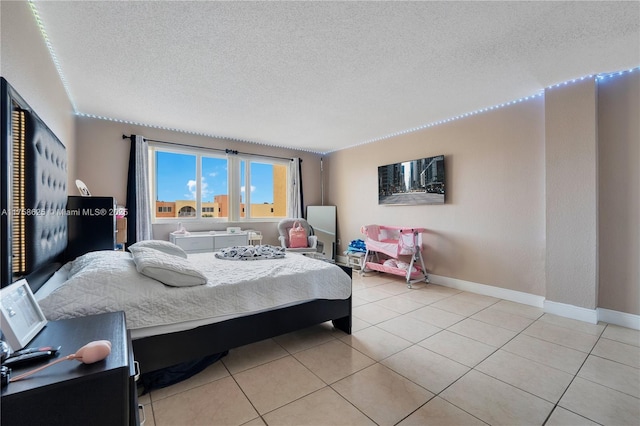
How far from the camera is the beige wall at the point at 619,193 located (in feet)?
8.46

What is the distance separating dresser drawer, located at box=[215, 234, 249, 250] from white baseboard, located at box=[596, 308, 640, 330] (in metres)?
4.62

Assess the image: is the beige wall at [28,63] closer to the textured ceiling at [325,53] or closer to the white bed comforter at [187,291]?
the textured ceiling at [325,53]

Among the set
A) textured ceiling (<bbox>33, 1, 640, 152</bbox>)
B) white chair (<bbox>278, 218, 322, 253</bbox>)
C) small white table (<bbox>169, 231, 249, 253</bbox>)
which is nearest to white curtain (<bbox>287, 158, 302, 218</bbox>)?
white chair (<bbox>278, 218, 322, 253</bbox>)

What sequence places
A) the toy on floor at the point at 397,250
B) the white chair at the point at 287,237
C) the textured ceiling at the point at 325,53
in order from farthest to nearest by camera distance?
the white chair at the point at 287,237 < the toy on floor at the point at 397,250 < the textured ceiling at the point at 325,53

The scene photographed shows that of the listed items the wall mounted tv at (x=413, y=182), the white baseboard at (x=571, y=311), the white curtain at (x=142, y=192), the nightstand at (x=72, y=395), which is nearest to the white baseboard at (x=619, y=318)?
the white baseboard at (x=571, y=311)

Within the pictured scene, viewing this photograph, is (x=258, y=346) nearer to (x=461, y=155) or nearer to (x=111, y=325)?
(x=111, y=325)

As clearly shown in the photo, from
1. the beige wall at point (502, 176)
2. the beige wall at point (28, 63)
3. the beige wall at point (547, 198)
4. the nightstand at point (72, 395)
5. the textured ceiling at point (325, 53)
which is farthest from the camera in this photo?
the beige wall at point (547, 198)

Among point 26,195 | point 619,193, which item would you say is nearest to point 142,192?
point 26,195

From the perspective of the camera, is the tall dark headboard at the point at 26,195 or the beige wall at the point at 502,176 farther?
the beige wall at the point at 502,176

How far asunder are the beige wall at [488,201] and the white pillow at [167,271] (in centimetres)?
345

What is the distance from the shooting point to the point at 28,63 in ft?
5.45

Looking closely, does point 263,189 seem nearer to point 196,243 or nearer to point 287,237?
point 287,237

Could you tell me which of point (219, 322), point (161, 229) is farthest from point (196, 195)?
point (219, 322)

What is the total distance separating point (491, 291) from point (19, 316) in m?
4.26
